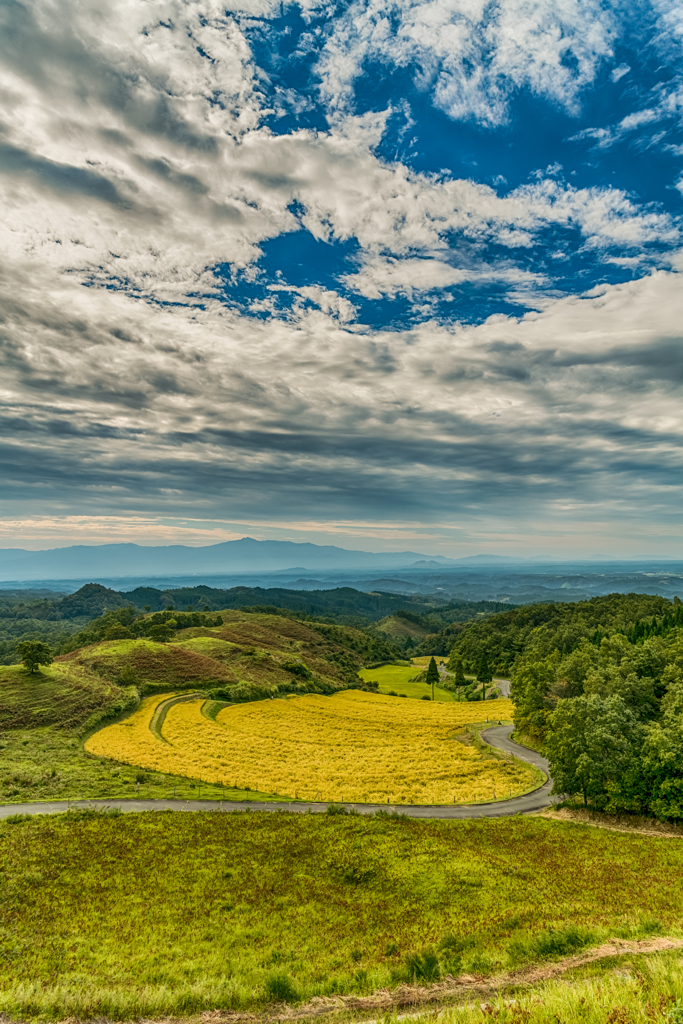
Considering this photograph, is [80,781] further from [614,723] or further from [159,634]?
[159,634]

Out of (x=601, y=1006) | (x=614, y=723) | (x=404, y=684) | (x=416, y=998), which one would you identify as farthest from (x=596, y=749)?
(x=404, y=684)

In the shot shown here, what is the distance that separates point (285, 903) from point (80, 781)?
1209 inches

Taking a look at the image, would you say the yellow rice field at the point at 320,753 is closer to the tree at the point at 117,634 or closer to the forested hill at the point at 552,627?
the forested hill at the point at 552,627

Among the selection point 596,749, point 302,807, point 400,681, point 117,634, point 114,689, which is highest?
point 596,749

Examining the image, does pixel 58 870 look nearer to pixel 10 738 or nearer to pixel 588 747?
pixel 10 738

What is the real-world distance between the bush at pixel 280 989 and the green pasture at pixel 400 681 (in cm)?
12483

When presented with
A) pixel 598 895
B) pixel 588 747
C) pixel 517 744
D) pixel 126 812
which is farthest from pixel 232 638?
pixel 598 895

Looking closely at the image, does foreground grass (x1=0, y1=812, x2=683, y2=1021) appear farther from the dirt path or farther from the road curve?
the road curve

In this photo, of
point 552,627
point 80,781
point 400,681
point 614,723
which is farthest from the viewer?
point 552,627

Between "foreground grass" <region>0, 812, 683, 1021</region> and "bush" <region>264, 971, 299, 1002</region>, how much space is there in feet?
0.19

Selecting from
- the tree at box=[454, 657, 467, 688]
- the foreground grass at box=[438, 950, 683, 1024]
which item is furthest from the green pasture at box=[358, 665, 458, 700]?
the foreground grass at box=[438, 950, 683, 1024]

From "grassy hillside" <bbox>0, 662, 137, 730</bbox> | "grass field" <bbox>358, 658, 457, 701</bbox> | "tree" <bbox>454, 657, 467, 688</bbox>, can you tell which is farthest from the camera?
"tree" <bbox>454, 657, 467, 688</bbox>

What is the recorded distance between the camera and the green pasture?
450 feet

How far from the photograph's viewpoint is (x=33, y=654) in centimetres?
7562
